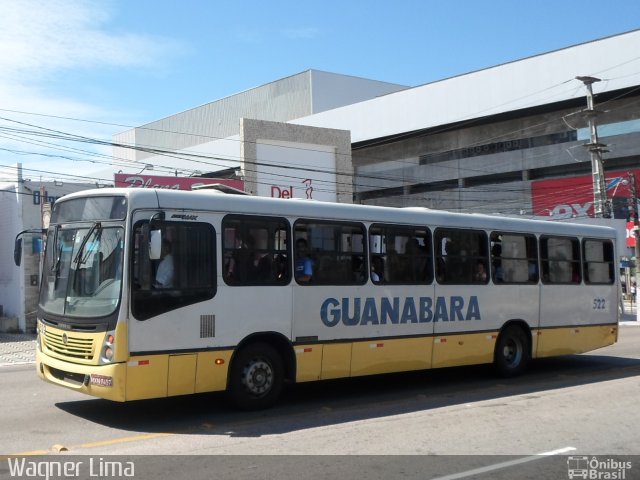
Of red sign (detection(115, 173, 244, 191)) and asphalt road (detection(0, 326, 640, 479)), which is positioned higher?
red sign (detection(115, 173, 244, 191))

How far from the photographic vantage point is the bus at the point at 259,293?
333 inches

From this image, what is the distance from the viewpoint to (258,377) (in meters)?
9.45

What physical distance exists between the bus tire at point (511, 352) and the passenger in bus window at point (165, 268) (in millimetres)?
6798

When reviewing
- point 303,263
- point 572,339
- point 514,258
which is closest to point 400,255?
point 303,263

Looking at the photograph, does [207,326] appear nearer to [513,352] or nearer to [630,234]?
[513,352]

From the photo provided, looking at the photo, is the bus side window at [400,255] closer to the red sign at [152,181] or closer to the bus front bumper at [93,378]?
the bus front bumper at [93,378]

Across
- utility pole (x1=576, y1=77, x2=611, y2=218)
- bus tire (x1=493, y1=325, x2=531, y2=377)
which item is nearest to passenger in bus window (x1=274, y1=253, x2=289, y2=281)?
bus tire (x1=493, y1=325, x2=531, y2=377)

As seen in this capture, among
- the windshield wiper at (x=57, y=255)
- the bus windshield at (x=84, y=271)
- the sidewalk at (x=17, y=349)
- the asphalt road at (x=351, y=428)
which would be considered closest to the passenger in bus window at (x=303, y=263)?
the asphalt road at (x=351, y=428)

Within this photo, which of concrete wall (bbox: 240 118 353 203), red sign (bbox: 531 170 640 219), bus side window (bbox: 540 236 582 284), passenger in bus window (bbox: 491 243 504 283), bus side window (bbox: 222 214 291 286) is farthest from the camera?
red sign (bbox: 531 170 640 219)

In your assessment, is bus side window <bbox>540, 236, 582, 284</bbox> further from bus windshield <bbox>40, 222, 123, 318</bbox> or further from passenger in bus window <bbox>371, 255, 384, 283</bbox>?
bus windshield <bbox>40, 222, 123, 318</bbox>

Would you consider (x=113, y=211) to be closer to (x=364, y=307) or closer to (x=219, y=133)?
(x=364, y=307)

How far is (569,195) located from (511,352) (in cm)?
3549

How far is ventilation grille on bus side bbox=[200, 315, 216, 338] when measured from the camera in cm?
890

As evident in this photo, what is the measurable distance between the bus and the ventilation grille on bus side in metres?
0.01
